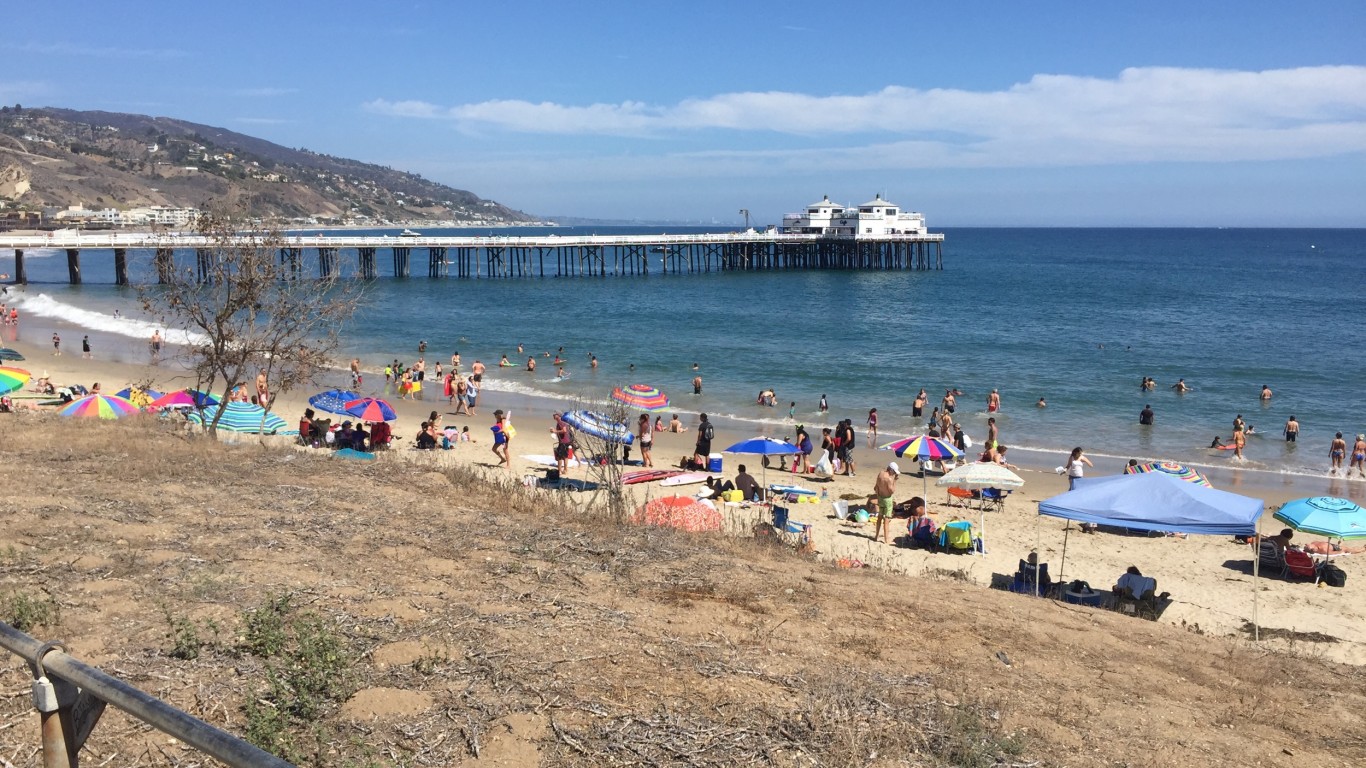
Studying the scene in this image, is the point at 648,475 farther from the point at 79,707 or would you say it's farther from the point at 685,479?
the point at 79,707

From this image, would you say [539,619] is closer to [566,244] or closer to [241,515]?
[241,515]

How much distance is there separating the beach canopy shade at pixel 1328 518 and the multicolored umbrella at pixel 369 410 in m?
15.2

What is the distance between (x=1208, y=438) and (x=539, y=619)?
2364cm

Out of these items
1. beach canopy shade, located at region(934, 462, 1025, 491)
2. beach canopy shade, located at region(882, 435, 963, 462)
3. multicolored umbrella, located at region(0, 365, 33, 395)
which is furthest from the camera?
multicolored umbrella, located at region(0, 365, 33, 395)

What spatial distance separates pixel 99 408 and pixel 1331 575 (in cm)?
1867

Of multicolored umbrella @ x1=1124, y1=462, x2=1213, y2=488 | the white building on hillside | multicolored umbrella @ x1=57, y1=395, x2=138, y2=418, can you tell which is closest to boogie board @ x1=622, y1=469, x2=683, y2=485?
multicolored umbrella @ x1=1124, y1=462, x2=1213, y2=488

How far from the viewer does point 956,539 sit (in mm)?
13891

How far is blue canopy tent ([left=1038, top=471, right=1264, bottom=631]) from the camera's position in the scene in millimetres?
10664

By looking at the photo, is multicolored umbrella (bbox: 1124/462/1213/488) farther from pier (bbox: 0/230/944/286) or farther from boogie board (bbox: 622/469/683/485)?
pier (bbox: 0/230/944/286)

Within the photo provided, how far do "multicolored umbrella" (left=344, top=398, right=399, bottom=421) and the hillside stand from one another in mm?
9717

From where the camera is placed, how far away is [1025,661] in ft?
22.2

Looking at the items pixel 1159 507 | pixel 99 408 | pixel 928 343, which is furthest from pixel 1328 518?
pixel 928 343

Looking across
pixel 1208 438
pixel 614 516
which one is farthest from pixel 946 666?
pixel 1208 438

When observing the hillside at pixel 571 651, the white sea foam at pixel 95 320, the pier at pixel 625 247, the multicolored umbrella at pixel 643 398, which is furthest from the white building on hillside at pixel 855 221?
the hillside at pixel 571 651
